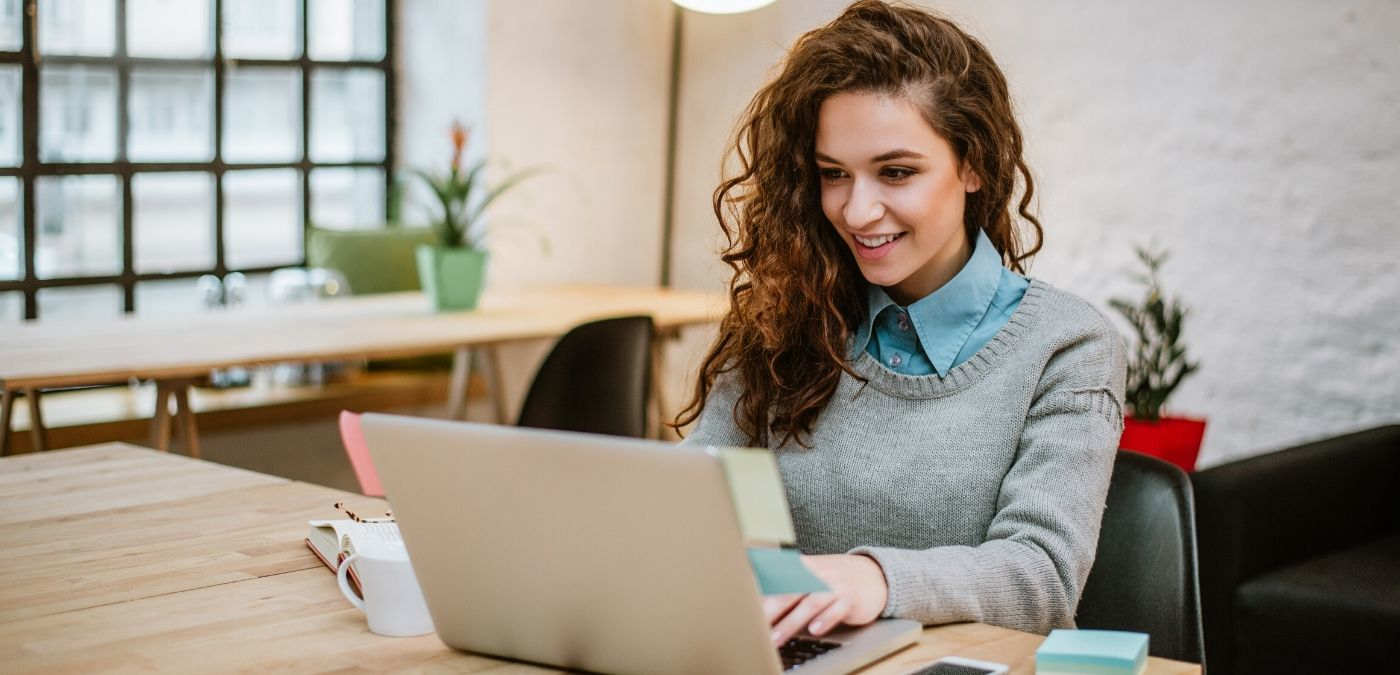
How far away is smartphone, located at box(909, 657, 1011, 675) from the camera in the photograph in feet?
3.93

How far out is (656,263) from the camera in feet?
19.1

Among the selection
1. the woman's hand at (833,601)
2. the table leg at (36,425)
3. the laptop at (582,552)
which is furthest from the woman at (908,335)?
the table leg at (36,425)

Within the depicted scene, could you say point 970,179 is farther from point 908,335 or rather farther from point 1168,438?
point 1168,438

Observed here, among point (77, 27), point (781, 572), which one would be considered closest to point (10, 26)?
point (77, 27)

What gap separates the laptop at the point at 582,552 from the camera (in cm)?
105

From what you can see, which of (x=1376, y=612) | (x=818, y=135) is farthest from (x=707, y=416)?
(x=1376, y=612)

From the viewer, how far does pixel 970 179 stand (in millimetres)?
1744

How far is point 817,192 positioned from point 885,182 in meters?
0.19

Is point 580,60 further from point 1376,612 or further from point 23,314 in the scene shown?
point 1376,612

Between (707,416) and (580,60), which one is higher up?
(580,60)

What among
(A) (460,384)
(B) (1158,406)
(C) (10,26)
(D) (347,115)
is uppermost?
(C) (10,26)

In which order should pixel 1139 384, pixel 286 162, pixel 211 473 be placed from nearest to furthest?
pixel 211 473 < pixel 1139 384 < pixel 286 162

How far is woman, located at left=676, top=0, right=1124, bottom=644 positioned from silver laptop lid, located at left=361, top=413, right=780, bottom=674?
427 millimetres

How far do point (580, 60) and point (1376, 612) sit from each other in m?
3.48
